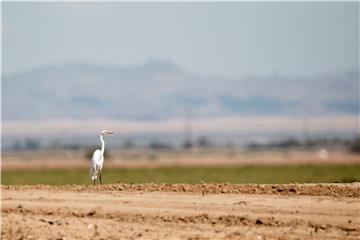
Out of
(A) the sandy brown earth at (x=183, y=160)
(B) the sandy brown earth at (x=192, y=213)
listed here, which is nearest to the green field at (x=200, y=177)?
(B) the sandy brown earth at (x=192, y=213)

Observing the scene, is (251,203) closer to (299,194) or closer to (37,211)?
(299,194)

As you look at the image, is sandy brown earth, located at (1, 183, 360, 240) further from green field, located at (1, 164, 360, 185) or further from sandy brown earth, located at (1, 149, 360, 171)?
sandy brown earth, located at (1, 149, 360, 171)

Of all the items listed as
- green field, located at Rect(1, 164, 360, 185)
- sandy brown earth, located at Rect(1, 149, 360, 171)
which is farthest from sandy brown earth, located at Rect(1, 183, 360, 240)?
sandy brown earth, located at Rect(1, 149, 360, 171)

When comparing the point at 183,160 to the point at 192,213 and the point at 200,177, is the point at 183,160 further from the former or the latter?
the point at 192,213

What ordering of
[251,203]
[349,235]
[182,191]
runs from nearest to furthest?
1. [349,235]
2. [251,203]
3. [182,191]

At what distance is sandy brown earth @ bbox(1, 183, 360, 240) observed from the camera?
18.7m

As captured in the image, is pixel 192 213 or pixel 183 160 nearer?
pixel 192 213

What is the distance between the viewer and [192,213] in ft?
63.8

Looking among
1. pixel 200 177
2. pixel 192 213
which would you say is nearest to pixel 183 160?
pixel 200 177

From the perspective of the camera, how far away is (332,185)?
21.5 metres

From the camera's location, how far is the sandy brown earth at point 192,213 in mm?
18656

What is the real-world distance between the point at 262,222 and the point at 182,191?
3.05 m

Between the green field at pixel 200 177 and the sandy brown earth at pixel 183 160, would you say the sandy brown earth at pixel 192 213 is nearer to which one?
the green field at pixel 200 177

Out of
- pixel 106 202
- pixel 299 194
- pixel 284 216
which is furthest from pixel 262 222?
pixel 106 202
